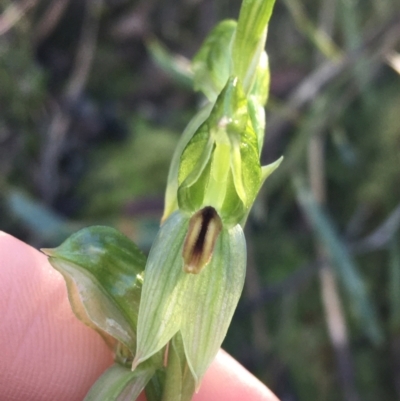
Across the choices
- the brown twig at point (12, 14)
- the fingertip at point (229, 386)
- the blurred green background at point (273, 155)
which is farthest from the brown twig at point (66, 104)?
the fingertip at point (229, 386)

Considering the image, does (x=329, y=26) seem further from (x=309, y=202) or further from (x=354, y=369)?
(x=354, y=369)

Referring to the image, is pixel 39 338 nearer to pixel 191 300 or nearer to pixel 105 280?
pixel 105 280

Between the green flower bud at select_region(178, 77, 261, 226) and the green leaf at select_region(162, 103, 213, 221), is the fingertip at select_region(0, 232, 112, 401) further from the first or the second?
the green flower bud at select_region(178, 77, 261, 226)

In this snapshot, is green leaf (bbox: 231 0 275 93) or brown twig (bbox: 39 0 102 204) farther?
brown twig (bbox: 39 0 102 204)

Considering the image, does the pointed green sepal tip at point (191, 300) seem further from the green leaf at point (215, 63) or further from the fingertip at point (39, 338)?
the fingertip at point (39, 338)

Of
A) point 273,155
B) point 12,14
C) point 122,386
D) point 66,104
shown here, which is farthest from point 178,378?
point 12,14

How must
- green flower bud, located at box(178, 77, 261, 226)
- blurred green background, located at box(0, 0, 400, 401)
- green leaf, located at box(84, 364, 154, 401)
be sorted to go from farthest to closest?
blurred green background, located at box(0, 0, 400, 401) < green leaf, located at box(84, 364, 154, 401) < green flower bud, located at box(178, 77, 261, 226)

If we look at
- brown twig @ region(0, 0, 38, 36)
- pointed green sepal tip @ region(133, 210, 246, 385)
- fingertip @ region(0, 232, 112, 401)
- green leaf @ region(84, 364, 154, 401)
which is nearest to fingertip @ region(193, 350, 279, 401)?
fingertip @ region(0, 232, 112, 401)
